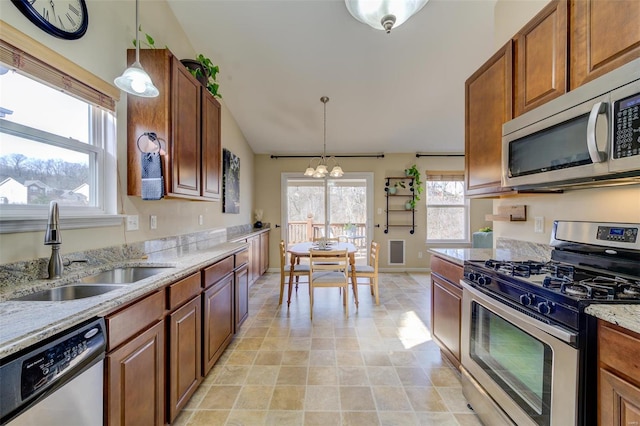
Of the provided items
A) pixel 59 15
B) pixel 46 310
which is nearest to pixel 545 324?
pixel 46 310

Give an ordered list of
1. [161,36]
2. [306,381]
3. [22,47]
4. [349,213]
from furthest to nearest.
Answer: [349,213]
[161,36]
[306,381]
[22,47]

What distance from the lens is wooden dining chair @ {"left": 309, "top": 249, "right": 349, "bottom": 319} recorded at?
2.99 metres

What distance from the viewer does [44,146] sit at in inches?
55.8

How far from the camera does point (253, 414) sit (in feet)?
5.32

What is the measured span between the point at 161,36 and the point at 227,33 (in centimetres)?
71

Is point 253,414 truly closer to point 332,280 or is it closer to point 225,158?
point 332,280

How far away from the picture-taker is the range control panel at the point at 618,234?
1.21 metres

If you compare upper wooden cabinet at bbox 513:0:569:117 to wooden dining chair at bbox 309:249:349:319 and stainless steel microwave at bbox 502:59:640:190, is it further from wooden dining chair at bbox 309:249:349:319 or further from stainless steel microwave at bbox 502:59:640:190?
wooden dining chair at bbox 309:249:349:319

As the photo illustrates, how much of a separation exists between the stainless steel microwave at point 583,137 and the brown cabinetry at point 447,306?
29.9 inches

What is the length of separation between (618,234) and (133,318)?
228cm

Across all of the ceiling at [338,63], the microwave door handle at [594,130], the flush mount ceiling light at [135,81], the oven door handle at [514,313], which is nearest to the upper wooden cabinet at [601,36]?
the microwave door handle at [594,130]

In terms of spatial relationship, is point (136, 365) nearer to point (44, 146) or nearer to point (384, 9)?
point (44, 146)

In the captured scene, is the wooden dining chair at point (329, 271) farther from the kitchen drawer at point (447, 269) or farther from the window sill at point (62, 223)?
the window sill at point (62, 223)

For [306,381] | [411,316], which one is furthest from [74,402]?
[411,316]
